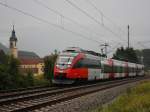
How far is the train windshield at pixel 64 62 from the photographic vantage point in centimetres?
2849

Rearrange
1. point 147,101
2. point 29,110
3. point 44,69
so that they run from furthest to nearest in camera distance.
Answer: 1. point 44,69
2. point 29,110
3. point 147,101

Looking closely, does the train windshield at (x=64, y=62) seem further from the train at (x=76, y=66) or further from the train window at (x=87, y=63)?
the train window at (x=87, y=63)

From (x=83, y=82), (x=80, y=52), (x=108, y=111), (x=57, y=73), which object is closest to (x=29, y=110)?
(x=108, y=111)

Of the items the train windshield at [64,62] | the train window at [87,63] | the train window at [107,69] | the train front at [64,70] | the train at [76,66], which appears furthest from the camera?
the train window at [107,69]

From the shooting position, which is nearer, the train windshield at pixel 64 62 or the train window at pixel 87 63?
the train windshield at pixel 64 62

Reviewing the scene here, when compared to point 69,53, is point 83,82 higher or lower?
lower

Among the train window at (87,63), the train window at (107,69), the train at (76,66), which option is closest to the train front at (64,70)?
the train at (76,66)

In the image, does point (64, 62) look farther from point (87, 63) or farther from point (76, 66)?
point (87, 63)

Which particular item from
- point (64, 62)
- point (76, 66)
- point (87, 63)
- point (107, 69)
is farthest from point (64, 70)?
point (107, 69)

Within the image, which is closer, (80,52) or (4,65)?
(4,65)

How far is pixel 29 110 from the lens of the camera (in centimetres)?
1287

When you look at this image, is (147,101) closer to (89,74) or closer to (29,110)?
→ (29,110)

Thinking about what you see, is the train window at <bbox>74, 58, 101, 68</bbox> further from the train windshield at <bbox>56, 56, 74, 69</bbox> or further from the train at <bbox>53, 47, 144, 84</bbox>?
the train windshield at <bbox>56, 56, 74, 69</bbox>

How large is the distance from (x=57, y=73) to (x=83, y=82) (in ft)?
18.0
